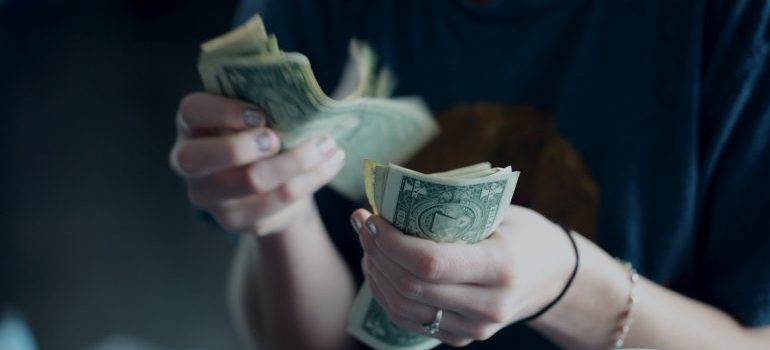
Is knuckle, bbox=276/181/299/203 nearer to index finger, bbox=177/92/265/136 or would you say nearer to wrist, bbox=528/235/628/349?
index finger, bbox=177/92/265/136

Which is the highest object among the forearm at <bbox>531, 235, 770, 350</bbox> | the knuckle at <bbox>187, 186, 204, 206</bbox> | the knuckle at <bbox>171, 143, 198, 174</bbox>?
the knuckle at <bbox>171, 143, 198, 174</bbox>

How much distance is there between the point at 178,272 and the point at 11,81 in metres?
0.86

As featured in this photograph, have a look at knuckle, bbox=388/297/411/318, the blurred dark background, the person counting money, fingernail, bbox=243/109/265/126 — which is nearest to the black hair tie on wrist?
the person counting money

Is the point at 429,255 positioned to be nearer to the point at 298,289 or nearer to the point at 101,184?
the point at 298,289

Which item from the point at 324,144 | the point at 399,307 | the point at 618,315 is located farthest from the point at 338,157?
the point at 618,315

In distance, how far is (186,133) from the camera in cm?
52

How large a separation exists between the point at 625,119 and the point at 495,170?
258 millimetres

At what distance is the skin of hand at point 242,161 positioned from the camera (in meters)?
0.46

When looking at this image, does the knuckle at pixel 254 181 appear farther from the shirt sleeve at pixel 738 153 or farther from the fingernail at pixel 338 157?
the shirt sleeve at pixel 738 153

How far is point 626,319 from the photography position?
488mm

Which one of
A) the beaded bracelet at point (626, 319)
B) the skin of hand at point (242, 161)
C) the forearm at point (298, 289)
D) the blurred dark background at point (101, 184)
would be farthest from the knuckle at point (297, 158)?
the blurred dark background at point (101, 184)

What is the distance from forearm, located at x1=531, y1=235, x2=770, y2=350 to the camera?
0.47 metres

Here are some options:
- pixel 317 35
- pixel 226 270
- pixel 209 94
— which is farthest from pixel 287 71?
pixel 226 270

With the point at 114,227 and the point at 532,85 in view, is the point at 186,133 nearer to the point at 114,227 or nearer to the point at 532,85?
the point at 532,85
